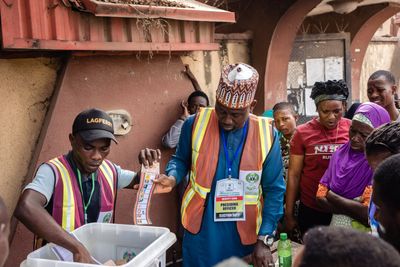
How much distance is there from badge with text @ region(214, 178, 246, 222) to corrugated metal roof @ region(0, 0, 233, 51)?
166 cm

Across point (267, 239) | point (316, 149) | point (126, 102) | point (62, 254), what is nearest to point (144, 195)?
point (62, 254)

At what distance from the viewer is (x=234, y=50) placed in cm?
589

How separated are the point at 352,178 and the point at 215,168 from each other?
2.81 feet

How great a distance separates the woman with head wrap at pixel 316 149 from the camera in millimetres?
3361

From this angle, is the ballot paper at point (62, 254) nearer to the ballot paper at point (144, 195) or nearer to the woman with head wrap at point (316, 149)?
the ballot paper at point (144, 195)

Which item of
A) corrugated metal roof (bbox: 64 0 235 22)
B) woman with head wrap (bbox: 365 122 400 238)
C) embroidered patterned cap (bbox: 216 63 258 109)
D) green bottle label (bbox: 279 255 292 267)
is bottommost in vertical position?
green bottle label (bbox: 279 255 292 267)

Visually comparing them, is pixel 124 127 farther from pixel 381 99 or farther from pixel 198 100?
pixel 381 99

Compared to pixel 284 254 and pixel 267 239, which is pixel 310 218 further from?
pixel 284 254

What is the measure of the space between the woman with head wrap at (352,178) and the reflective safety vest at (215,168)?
0.47 meters

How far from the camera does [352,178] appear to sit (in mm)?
2799

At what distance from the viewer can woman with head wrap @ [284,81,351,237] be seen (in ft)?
11.0

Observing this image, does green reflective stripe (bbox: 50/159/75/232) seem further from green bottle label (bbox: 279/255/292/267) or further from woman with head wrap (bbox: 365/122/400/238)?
woman with head wrap (bbox: 365/122/400/238)

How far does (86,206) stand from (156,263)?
58cm

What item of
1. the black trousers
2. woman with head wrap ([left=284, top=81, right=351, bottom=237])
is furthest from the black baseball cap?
the black trousers
